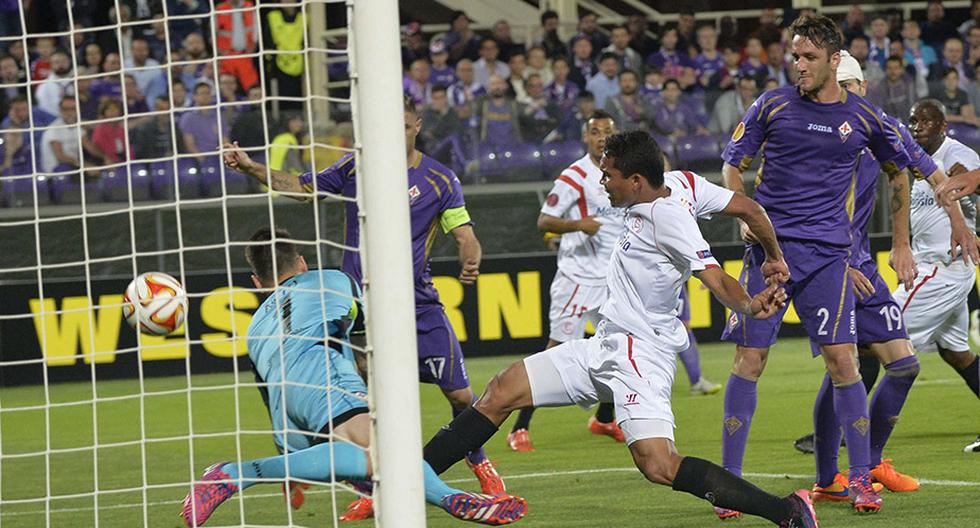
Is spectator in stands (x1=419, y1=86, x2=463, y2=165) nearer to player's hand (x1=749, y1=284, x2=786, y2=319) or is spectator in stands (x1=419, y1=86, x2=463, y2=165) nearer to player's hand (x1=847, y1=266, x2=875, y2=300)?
player's hand (x1=847, y1=266, x2=875, y2=300)

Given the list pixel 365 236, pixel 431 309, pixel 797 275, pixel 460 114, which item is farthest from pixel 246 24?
pixel 365 236

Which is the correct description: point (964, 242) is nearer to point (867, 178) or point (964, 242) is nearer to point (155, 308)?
point (867, 178)

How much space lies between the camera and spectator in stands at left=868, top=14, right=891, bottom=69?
18.6 metres

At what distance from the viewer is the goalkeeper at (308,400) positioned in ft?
18.1

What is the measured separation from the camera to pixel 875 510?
627cm

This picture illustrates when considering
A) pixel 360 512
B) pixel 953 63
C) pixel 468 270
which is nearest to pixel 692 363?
pixel 468 270

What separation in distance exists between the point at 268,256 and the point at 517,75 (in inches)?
464

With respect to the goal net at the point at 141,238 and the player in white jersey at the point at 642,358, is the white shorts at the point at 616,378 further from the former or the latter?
the goal net at the point at 141,238

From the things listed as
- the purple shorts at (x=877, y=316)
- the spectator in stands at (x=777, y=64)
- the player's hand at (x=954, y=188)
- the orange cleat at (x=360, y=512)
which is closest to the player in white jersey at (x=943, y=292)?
the player's hand at (x=954, y=188)

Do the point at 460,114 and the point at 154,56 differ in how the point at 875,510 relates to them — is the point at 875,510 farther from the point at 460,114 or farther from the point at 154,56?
the point at 154,56

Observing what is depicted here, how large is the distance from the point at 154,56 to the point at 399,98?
14.1 meters

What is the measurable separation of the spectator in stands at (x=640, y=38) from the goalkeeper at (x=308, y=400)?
44.3ft

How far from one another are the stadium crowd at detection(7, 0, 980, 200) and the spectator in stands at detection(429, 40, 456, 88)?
2cm

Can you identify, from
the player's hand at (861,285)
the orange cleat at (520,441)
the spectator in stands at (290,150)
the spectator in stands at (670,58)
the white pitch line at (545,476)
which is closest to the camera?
the player's hand at (861,285)
